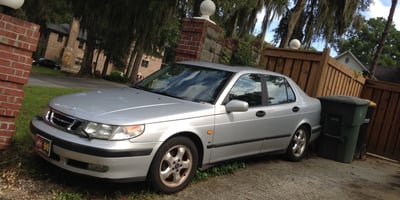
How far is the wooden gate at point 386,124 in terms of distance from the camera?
9461mm

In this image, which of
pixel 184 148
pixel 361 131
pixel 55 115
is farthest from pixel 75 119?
pixel 361 131

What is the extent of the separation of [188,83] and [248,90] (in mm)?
860

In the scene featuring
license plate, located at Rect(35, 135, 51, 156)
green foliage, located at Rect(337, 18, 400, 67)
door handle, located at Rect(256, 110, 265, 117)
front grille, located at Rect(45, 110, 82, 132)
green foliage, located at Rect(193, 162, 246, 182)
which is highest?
green foliage, located at Rect(337, 18, 400, 67)

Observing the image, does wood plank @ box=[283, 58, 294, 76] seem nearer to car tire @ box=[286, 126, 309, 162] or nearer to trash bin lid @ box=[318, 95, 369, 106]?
trash bin lid @ box=[318, 95, 369, 106]

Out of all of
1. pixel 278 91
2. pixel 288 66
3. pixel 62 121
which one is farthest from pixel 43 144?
pixel 288 66

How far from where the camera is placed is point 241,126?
5168 millimetres

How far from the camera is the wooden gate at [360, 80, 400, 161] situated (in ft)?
31.0

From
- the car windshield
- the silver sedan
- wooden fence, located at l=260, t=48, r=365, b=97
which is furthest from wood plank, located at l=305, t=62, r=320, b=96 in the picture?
the car windshield

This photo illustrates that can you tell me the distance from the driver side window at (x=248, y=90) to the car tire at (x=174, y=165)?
3.43 feet

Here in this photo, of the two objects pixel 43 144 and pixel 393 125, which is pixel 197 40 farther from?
pixel 393 125

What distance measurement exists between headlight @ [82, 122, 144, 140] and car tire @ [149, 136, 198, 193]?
399mm

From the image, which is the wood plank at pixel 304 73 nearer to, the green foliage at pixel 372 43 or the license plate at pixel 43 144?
the license plate at pixel 43 144

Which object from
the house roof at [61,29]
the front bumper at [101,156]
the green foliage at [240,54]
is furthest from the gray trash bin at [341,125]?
the house roof at [61,29]

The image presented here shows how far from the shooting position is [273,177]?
5617mm
